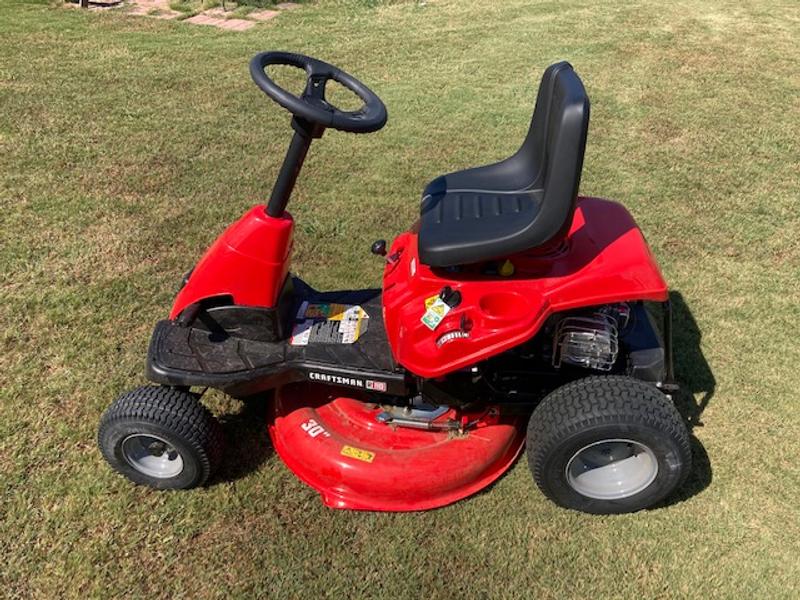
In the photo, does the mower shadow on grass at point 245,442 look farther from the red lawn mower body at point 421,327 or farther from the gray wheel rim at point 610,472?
the gray wheel rim at point 610,472

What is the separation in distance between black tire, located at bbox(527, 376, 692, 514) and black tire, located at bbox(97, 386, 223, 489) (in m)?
1.25

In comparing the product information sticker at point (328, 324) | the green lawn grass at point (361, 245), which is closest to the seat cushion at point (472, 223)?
the product information sticker at point (328, 324)

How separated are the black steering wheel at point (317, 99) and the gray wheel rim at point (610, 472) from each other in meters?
1.47

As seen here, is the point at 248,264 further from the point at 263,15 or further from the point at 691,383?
the point at 263,15

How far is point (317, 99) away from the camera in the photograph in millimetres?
2434

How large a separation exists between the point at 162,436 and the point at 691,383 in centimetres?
244

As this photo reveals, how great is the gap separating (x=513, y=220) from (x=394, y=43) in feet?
20.0

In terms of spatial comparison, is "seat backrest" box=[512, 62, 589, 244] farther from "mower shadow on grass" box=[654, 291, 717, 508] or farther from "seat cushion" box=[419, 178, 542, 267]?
"mower shadow on grass" box=[654, 291, 717, 508]

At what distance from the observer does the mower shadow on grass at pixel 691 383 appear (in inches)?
115

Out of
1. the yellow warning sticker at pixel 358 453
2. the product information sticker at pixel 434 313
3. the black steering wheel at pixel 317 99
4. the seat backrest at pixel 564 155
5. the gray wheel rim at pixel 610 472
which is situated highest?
the black steering wheel at pixel 317 99

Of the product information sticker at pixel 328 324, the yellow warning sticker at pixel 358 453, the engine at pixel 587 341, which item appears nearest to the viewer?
the engine at pixel 587 341

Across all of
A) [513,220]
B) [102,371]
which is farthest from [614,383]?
[102,371]

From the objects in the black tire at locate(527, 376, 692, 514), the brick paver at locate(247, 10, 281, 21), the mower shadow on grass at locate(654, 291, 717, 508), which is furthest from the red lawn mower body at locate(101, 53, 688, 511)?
the brick paver at locate(247, 10, 281, 21)

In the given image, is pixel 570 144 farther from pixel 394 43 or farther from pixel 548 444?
pixel 394 43
